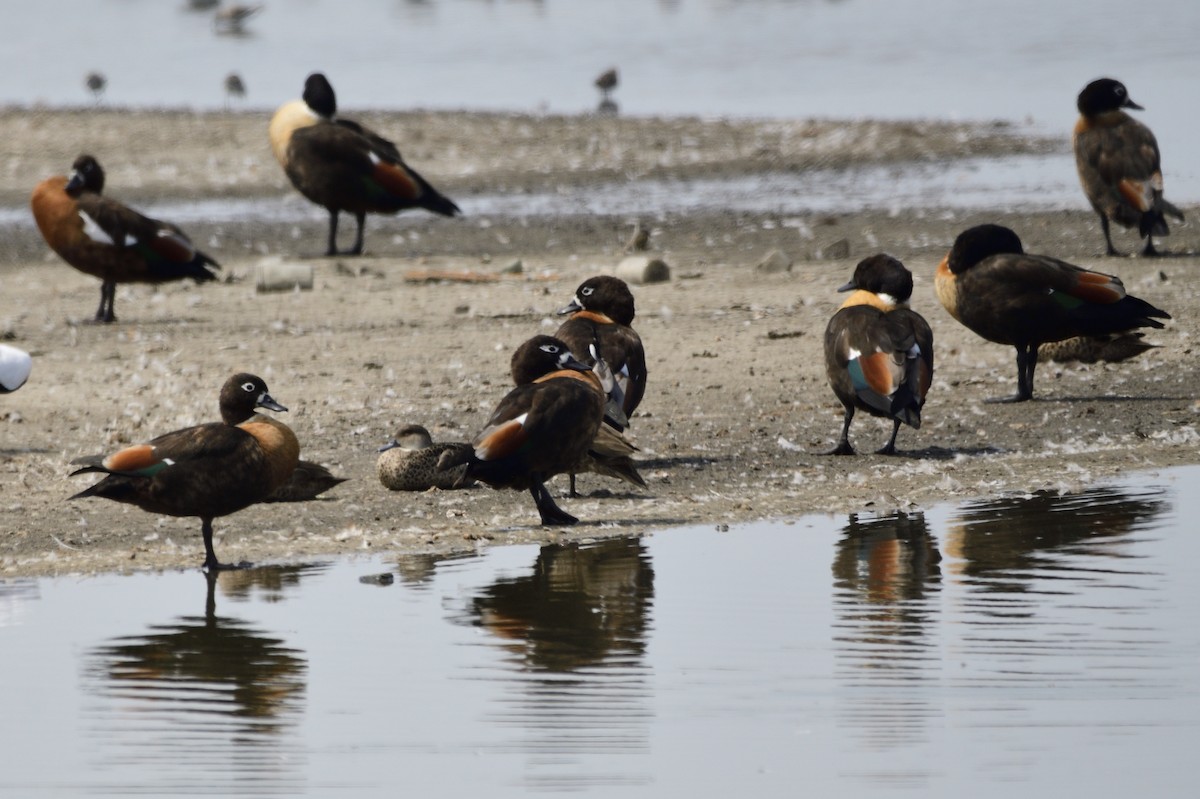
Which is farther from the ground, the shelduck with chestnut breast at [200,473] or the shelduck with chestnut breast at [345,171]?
the shelduck with chestnut breast at [345,171]

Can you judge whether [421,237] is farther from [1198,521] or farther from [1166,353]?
[1198,521]

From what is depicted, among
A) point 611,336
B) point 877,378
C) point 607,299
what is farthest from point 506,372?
point 877,378

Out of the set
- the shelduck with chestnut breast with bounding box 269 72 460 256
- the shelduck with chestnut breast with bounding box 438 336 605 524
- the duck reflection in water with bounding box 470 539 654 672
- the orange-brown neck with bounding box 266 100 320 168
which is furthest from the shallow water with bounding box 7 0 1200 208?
the duck reflection in water with bounding box 470 539 654 672

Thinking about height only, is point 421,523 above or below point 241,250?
below

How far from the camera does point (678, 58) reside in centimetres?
3978

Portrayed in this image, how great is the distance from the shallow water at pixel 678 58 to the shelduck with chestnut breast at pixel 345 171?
310 inches

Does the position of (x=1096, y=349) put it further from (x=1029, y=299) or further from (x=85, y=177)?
(x=85, y=177)

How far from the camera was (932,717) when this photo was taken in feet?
18.6

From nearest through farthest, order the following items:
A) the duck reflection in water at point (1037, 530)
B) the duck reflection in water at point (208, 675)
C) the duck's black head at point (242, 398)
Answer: the duck reflection in water at point (208, 675) < the duck reflection in water at point (1037, 530) < the duck's black head at point (242, 398)

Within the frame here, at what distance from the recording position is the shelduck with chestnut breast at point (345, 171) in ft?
56.9

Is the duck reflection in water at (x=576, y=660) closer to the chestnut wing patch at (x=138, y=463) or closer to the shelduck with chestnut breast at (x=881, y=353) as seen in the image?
the chestnut wing patch at (x=138, y=463)

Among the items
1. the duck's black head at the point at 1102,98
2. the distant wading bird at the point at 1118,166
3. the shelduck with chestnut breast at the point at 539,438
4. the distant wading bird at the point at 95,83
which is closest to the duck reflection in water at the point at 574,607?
the shelduck with chestnut breast at the point at 539,438

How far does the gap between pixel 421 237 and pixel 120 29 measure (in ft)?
126

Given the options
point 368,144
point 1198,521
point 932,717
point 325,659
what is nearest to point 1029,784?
point 932,717
